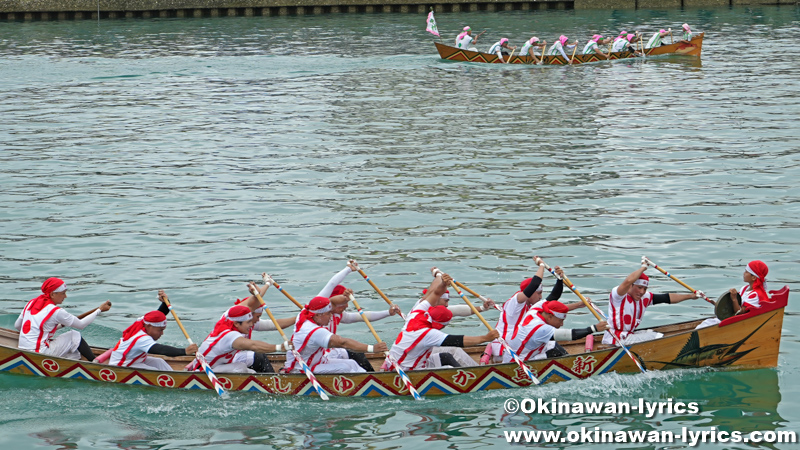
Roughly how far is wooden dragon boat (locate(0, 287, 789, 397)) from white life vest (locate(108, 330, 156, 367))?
16 cm

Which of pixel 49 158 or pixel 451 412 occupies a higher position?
pixel 49 158

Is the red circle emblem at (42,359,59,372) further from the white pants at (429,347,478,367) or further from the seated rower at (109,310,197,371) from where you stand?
the white pants at (429,347,478,367)

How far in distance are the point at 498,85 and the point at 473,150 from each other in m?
14.3

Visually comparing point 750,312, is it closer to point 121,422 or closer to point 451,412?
point 451,412

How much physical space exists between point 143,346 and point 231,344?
1440 mm

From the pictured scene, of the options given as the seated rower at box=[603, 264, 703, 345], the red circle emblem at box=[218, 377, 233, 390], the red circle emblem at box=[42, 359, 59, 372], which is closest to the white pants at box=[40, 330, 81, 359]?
the red circle emblem at box=[42, 359, 59, 372]

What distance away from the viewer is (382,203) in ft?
83.7

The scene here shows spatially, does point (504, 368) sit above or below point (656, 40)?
below

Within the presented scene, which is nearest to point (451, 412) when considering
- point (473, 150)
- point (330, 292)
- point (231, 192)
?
point (330, 292)

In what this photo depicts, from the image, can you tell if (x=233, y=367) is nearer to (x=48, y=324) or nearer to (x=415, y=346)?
(x=415, y=346)

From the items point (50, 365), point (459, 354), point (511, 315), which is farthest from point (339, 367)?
point (50, 365)

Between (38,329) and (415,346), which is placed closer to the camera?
(415,346)

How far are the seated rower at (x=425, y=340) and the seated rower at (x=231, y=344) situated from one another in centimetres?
199

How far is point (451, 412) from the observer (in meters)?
14.4
